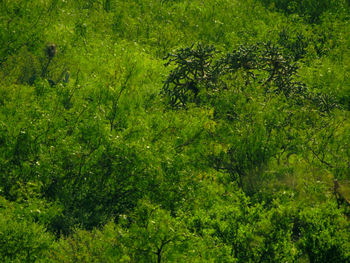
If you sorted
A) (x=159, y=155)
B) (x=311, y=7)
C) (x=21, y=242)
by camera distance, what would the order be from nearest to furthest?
(x=21, y=242) → (x=159, y=155) → (x=311, y=7)

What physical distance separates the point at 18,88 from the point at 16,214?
9.96 m

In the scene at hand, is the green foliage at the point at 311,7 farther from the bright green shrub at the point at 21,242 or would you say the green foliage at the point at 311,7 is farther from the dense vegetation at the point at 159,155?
the bright green shrub at the point at 21,242

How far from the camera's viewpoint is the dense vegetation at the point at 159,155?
39.0 feet

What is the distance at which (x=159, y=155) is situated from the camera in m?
17.3

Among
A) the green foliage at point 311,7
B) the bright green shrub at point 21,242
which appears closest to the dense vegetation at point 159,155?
the bright green shrub at point 21,242

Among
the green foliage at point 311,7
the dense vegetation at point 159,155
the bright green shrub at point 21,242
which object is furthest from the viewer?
the green foliage at point 311,7

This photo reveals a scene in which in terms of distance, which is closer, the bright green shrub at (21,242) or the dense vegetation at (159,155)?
the bright green shrub at (21,242)

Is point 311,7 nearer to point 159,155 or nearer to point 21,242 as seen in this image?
point 159,155

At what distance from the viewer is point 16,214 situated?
1351 cm

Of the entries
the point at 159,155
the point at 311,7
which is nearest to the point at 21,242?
the point at 159,155

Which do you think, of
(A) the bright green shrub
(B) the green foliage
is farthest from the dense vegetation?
(B) the green foliage

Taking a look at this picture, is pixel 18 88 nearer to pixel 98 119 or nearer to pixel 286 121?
pixel 98 119

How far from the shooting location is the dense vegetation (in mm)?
11875

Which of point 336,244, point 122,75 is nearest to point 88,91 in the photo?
point 122,75
